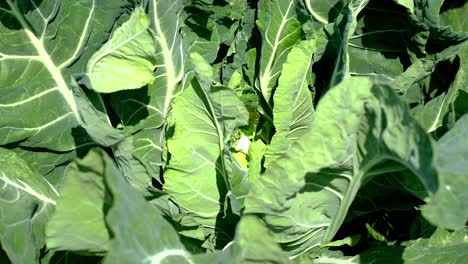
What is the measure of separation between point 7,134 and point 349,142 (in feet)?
3.24

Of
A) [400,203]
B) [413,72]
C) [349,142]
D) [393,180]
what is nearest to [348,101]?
[349,142]

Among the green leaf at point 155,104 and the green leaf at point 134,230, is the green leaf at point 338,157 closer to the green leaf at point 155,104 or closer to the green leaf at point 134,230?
the green leaf at point 134,230

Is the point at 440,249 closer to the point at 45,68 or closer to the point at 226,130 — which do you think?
the point at 226,130

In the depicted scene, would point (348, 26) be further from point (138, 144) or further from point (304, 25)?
point (138, 144)

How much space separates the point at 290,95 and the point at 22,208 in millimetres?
731

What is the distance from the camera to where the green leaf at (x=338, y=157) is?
102 centimetres

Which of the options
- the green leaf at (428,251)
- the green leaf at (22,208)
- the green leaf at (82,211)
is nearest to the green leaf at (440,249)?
the green leaf at (428,251)

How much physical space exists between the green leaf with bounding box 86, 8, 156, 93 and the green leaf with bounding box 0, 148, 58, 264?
322 mm

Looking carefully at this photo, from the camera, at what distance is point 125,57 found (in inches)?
55.6

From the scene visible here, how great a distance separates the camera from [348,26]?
1.43 m

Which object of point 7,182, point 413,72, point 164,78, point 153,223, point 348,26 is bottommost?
point 7,182

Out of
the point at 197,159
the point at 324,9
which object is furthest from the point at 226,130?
the point at 324,9

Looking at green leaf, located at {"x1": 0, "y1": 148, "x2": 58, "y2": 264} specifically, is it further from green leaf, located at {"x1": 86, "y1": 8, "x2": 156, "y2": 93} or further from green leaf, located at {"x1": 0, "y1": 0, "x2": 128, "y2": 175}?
green leaf, located at {"x1": 86, "y1": 8, "x2": 156, "y2": 93}

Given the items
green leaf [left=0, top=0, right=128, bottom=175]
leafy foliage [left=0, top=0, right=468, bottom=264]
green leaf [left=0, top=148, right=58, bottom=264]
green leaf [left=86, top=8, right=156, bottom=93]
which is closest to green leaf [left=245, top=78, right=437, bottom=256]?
leafy foliage [left=0, top=0, right=468, bottom=264]
